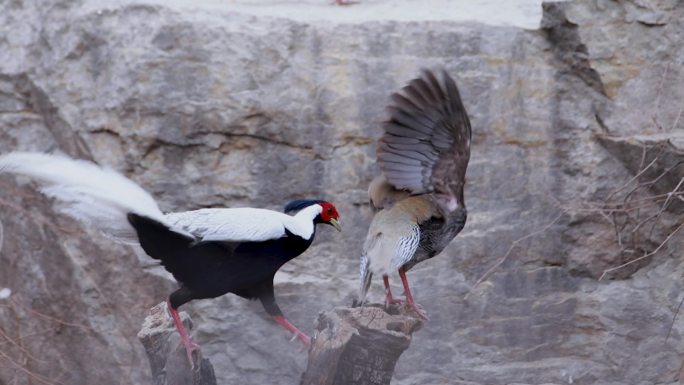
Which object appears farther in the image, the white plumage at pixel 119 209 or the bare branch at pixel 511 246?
the bare branch at pixel 511 246

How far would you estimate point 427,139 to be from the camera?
3.53 m

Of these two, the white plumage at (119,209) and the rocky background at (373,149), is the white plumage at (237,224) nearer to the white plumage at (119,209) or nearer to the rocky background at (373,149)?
the white plumage at (119,209)

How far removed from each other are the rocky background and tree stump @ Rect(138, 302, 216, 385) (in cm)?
140

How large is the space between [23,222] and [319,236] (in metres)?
1.22

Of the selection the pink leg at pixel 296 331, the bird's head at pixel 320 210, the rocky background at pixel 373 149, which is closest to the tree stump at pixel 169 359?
the pink leg at pixel 296 331

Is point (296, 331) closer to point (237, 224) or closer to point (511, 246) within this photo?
point (237, 224)

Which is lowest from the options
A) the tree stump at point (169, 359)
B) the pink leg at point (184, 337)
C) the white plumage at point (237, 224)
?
the tree stump at point (169, 359)

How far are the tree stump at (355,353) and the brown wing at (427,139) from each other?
593 mm

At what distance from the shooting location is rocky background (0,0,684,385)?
466 centimetres

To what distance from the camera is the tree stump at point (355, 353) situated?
121 inches

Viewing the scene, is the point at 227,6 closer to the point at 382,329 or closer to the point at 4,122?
the point at 4,122

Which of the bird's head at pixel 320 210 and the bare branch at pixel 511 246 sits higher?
the bird's head at pixel 320 210

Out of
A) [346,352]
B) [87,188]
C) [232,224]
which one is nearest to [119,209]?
[87,188]

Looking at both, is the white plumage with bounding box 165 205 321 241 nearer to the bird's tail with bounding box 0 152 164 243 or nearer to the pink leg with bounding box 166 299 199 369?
the bird's tail with bounding box 0 152 164 243
